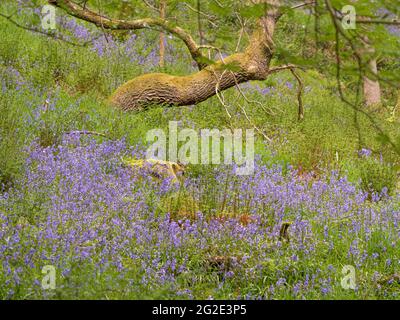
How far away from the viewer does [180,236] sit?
4.89 metres

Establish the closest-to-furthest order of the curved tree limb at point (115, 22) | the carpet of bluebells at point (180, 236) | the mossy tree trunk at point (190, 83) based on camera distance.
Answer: the carpet of bluebells at point (180, 236) → the curved tree limb at point (115, 22) → the mossy tree trunk at point (190, 83)

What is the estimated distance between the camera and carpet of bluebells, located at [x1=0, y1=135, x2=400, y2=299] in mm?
4105

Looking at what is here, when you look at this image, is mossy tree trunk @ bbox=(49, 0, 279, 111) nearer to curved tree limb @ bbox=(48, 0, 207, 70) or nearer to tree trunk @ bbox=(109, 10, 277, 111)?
tree trunk @ bbox=(109, 10, 277, 111)

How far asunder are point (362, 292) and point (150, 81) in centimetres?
488

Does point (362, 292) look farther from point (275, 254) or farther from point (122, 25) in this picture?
point (122, 25)

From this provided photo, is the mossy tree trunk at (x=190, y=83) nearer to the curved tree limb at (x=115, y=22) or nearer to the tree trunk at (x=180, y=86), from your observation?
the tree trunk at (x=180, y=86)

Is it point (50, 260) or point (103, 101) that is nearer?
point (50, 260)

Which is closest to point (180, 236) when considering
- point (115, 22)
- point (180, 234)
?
point (180, 234)

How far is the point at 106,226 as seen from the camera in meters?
4.85

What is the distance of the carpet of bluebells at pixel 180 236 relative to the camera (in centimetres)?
411

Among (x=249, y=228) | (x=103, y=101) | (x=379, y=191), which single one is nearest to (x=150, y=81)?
(x=103, y=101)

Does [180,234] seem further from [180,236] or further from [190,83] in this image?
[190,83]

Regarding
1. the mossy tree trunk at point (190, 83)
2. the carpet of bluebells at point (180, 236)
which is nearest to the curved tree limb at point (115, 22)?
the mossy tree trunk at point (190, 83)

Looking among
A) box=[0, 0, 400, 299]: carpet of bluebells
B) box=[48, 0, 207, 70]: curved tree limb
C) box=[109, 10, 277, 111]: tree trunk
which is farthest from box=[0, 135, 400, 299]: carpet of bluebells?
box=[109, 10, 277, 111]: tree trunk
